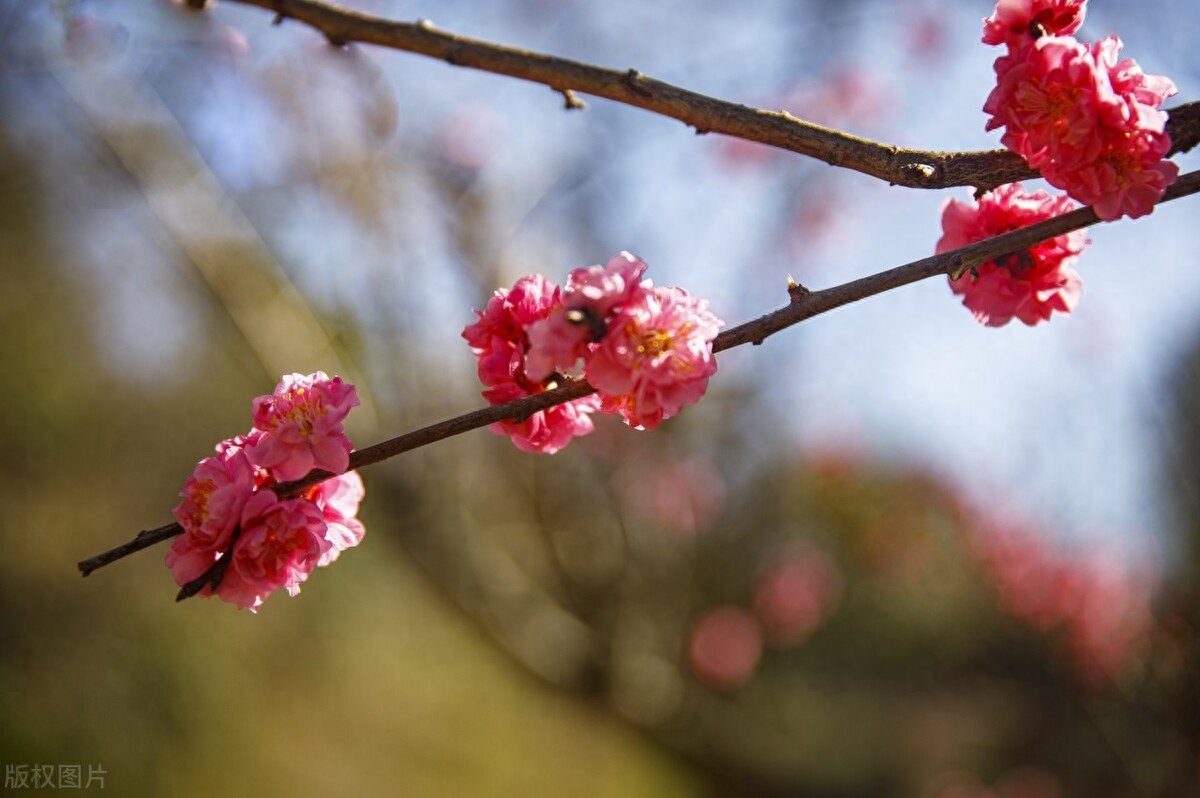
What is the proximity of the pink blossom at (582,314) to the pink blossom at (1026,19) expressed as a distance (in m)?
0.48

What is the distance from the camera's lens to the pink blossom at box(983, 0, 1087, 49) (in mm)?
827

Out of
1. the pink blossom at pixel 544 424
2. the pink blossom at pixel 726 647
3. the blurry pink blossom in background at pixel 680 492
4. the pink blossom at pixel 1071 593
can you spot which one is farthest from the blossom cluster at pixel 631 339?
the pink blossom at pixel 1071 593

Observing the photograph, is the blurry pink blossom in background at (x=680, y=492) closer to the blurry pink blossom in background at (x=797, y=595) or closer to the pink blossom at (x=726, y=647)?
the pink blossom at (x=726, y=647)

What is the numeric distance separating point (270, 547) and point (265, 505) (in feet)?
0.15

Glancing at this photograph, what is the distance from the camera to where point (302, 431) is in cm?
77

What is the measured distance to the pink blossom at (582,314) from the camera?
0.70m

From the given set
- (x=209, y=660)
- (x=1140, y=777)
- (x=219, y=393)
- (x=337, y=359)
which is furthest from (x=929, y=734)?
(x=219, y=393)

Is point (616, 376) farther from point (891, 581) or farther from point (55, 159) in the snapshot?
point (55, 159)

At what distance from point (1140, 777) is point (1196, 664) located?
53 centimetres

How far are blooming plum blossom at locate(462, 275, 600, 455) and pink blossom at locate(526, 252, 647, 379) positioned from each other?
0.33 ft

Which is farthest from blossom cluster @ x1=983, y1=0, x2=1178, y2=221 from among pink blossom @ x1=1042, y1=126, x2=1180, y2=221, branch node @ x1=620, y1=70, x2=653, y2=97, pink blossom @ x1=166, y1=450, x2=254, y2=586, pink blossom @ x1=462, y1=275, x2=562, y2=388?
pink blossom @ x1=166, y1=450, x2=254, y2=586

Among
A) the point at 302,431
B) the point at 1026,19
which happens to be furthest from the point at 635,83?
the point at 302,431

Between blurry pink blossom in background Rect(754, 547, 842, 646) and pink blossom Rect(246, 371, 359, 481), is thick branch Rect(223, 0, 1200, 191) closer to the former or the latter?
pink blossom Rect(246, 371, 359, 481)

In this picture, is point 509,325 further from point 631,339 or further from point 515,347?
Result: point 631,339
